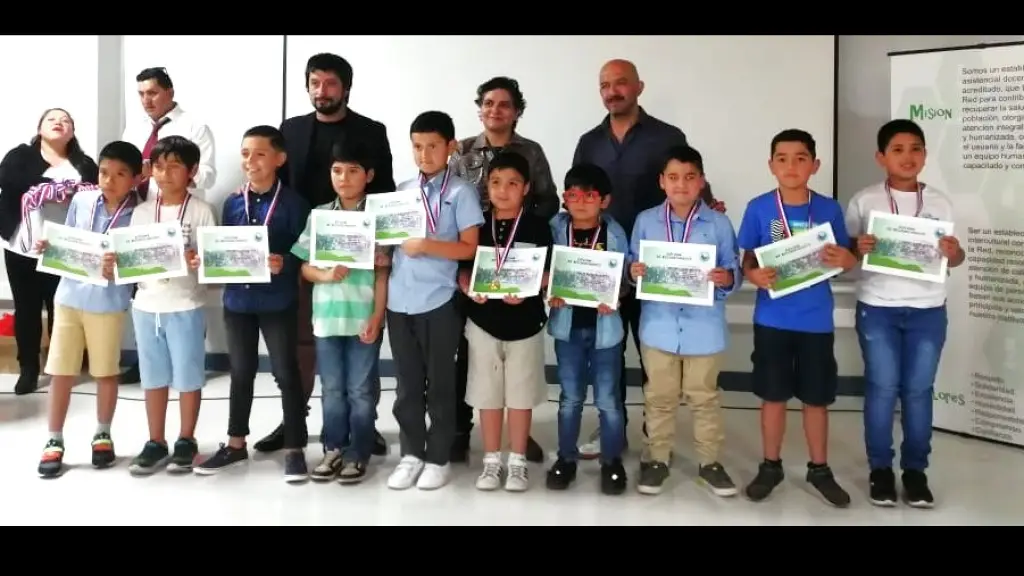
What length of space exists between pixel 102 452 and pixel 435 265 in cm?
161

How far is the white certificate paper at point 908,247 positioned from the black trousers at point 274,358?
2187mm

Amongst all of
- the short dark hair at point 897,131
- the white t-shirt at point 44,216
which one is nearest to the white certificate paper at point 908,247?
the short dark hair at point 897,131

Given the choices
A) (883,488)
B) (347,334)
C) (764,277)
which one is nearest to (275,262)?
(347,334)

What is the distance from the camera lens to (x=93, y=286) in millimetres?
3057

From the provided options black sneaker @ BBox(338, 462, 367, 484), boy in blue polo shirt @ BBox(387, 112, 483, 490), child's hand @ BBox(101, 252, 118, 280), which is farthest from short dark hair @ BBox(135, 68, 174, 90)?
black sneaker @ BBox(338, 462, 367, 484)

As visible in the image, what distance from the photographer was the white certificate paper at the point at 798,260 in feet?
8.98

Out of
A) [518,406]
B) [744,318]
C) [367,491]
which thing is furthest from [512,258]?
[744,318]

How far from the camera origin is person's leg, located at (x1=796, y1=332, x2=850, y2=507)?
280cm

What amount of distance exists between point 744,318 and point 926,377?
1.68 meters

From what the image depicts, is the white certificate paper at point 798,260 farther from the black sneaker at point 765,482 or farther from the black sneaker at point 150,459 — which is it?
the black sneaker at point 150,459

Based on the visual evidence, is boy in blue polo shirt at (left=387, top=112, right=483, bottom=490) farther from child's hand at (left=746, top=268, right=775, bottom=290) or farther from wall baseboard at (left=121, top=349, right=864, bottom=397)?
wall baseboard at (left=121, top=349, right=864, bottom=397)

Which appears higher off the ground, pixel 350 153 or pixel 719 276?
pixel 350 153

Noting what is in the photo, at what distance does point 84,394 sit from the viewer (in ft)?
14.1

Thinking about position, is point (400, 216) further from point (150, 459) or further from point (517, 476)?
point (150, 459)
